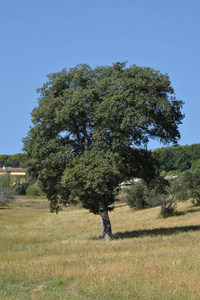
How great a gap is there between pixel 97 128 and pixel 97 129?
10.4 inches

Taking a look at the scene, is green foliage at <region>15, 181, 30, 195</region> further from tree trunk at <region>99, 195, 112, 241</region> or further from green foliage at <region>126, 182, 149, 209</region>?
tree trunk at <region>99, 195, 112, 241</region>

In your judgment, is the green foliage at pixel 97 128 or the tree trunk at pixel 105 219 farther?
the tree trunk at pixel 105 219

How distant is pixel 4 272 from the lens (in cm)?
1567

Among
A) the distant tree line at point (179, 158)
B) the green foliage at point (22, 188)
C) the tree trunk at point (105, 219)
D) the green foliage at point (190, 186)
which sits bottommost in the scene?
the tree trunk at point (105, 219)

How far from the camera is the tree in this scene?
26453 millimetres

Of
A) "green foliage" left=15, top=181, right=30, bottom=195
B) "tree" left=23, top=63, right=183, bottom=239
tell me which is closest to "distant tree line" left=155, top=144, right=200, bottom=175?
"green foliage" left=15, top=181, right=30, bottom=195

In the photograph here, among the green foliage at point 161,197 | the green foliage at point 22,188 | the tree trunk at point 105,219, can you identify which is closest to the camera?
the tree trunk at point 105,219

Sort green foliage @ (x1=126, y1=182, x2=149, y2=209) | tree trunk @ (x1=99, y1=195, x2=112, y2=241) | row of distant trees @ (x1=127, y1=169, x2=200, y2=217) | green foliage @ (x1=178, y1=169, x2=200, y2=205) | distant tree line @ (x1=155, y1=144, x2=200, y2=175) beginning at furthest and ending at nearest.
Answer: distant tree line @ (x1=155, y1=144, x2=200, y2=175)
green foliage @ (x1=126, y1=182, x2=149, y2=209)
green foliage @ (x1=178, y1=169, x2=200, y2=205)
row of distant trees @ (x1=127, y1=169, x2=200, y2=217)
tree trunk @ (x1=99, y1=195, x2=112, y2=241)

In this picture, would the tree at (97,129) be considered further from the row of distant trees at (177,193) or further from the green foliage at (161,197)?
the row of distant trees at (177,193)

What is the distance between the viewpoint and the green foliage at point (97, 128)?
26438 millimetres

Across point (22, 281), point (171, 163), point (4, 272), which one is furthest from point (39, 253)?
point (171, 163)

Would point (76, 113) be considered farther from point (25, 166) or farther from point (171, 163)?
point (171, 163)

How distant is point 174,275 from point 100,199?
1764cm

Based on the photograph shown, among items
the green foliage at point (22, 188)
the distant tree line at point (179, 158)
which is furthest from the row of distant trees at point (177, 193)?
the distant tree line at point (179, 158)
